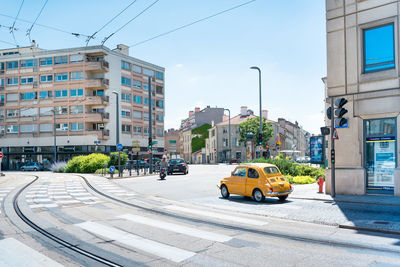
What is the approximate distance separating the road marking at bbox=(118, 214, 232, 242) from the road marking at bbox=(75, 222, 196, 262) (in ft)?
3.19

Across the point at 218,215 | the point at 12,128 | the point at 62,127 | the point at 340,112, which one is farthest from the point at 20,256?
the point at 12,128

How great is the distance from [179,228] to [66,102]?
49.3 m

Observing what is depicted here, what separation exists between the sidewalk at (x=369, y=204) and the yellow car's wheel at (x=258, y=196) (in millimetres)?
1783

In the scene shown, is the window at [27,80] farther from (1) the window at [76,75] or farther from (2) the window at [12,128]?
(2) the window at [12,128]

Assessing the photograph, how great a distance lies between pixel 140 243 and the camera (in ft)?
22.6

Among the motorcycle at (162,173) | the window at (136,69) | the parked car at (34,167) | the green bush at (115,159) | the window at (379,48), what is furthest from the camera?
the window at (136,69)

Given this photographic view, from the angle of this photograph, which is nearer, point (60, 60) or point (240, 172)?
point (240, 172)

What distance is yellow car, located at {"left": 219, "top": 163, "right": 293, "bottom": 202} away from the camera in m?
12.6

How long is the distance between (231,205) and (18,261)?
304 inches

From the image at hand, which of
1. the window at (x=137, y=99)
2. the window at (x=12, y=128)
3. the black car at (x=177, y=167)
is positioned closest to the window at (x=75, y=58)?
the window at (x=137, y=99)

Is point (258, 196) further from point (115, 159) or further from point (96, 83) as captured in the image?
point (96, 83)

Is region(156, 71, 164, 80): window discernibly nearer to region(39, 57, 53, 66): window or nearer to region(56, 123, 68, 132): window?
region(39, 57, 53, 66): window

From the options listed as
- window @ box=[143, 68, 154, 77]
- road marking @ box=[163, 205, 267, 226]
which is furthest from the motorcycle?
window @ box=[143, 68, 154, 77]

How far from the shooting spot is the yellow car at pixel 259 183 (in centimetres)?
1265
